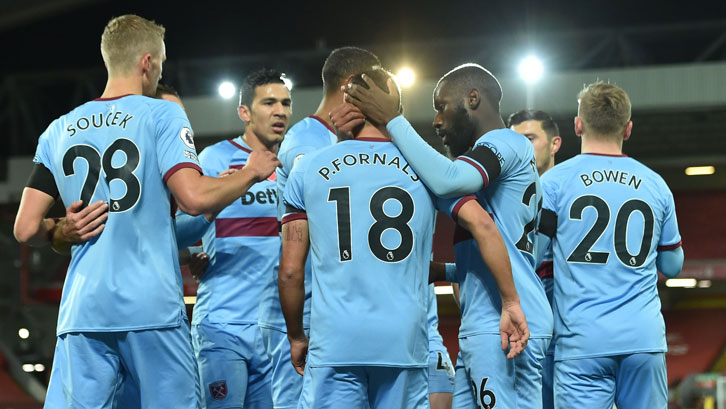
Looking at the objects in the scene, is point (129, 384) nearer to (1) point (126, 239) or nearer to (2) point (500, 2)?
(1) point (126, 239)

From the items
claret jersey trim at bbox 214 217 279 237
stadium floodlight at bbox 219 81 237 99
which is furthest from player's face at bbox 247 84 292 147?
stadium floodlight at bbox 219 81 237 99

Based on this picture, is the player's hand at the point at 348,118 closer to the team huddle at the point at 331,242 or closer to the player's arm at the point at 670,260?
the team huddle at the point at 331,242

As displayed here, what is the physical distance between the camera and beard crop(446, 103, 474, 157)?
163 inches

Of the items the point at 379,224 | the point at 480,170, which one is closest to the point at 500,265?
the point at 480,170

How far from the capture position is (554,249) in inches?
190

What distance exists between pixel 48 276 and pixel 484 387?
547 inches

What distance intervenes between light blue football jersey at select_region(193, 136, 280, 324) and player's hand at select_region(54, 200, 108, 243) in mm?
1482

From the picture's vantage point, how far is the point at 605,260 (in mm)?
4691

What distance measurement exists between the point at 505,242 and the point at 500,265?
0.27 metres

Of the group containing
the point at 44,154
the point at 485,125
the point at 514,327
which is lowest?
the point at 514,327

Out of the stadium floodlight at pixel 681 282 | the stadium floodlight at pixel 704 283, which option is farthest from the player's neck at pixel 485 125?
the stadium floodlight at pixel 704 283

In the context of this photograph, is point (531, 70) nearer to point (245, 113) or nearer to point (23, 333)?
point (245, 113)

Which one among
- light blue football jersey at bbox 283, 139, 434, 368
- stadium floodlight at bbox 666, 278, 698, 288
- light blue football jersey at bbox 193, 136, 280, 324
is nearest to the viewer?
light blue football jersey at bbox 283, 139, 434, 368

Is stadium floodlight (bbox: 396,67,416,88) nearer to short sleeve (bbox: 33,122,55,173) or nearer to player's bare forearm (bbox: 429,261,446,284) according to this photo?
player's bare forearm (bbox: 429,261,446,284)
